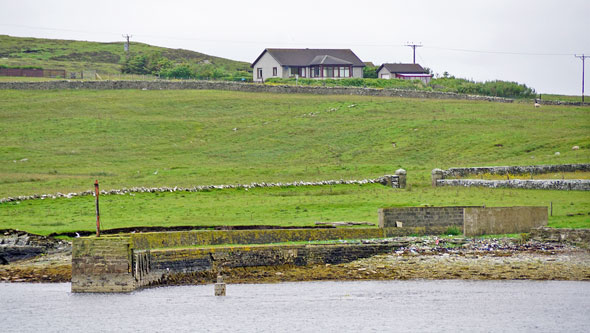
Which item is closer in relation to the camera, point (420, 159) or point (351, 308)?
point (351, 308)

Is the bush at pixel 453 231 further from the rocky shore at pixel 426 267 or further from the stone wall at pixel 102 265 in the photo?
the stone wall at pixel 102 265

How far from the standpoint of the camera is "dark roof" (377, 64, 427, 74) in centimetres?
15682

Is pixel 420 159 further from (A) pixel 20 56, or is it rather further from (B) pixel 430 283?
(A) pixel 20 56

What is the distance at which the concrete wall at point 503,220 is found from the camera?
46406 mm

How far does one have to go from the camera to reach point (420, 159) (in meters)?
83.4

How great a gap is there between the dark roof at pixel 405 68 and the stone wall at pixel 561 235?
111829 millimetres

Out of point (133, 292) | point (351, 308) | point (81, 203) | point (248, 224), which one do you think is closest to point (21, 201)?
point (81, 203)

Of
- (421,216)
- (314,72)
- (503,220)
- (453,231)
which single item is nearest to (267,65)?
(314,72)

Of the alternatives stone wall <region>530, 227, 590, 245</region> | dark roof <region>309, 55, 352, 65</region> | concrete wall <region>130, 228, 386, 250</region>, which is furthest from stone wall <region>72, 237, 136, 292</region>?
dark roof <region>309, 55, 352, 65</region>

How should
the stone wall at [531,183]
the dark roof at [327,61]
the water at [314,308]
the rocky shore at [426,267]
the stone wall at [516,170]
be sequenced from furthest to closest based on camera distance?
the dark roof at [327,61] < the stone wall at [516,170] < the stone wall at [531,183] < the rocky shore at [426,267] < the water at [314,308]

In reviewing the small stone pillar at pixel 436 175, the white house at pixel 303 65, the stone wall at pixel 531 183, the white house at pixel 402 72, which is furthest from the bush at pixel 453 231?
the white house at pixel 402 72

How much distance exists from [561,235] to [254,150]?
159ft

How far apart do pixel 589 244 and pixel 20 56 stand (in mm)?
163758

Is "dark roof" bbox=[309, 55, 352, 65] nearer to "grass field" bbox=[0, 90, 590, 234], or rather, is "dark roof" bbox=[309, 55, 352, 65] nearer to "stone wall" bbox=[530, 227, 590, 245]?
"grass field" bbox=[0, 90, 590, 234]
